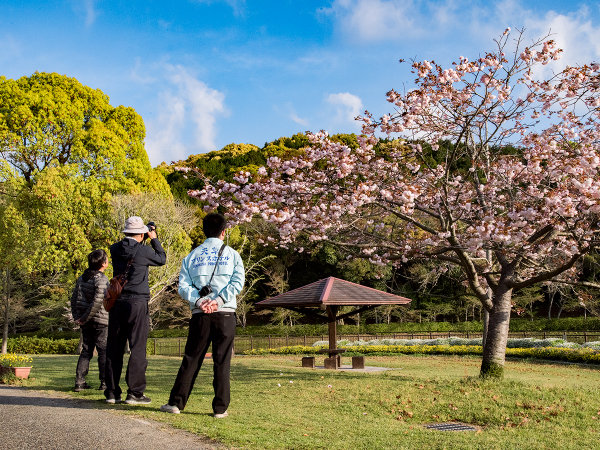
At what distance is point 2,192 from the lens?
76.9 ft

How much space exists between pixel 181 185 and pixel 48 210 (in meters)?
27.0

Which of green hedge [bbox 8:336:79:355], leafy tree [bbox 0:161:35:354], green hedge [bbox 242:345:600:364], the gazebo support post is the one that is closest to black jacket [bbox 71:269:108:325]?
the gazebo support post

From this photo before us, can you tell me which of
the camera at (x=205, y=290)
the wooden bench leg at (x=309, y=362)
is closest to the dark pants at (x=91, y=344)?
the camera at (x=205, y=290)

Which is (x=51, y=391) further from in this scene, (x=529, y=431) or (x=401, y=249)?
(x=401, y=249)

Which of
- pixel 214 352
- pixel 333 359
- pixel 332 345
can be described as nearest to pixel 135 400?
pixel 214 352

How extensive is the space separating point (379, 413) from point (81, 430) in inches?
147

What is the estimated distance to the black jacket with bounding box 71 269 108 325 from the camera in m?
7.36

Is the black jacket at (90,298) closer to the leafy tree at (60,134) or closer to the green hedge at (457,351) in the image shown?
Answer: the green hedge at (457,351)

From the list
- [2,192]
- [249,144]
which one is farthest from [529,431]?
[249,144]

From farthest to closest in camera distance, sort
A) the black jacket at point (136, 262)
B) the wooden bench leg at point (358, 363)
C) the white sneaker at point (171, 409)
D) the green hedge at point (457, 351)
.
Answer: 1. the green hedge at point (457, 351)
2. the wooden bench leg at point (358, 363)
3. the black jacket at point (136, 262)
4. the white sneaker at point (171, 409)

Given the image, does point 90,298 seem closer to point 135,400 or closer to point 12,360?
point 135,400

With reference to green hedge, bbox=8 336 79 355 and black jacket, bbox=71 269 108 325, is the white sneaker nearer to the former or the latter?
black jacket, bbox=71 269 108 325

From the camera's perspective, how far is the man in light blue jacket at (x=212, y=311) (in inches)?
211

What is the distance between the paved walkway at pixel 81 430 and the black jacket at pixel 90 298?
1554 mm
